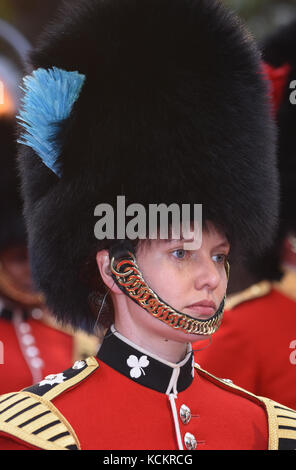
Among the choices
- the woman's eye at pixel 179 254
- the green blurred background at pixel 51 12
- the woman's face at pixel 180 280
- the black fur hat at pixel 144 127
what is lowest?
the woman's face at pixel 180 280

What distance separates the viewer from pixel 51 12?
8.32 m

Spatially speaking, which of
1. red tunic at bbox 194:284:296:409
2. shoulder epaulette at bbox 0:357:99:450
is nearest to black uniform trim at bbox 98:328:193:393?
shoulder epaulette at bbox 0:357:99:450

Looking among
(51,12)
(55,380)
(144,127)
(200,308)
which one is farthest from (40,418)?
(51,12)

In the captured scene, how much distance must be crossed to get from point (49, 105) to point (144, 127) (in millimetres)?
307

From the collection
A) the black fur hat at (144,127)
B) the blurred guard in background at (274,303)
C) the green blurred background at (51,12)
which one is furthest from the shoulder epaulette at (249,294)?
the green blurred background at (51,12)

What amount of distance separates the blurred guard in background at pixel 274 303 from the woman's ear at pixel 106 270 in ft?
3.87

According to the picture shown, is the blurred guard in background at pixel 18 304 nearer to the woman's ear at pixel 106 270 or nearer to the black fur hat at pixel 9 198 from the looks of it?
the black fur hat at pixel 9 198

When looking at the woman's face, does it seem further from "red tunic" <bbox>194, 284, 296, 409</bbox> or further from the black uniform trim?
"red tunic" <bbox>194, 284, 296, 409</bbox>

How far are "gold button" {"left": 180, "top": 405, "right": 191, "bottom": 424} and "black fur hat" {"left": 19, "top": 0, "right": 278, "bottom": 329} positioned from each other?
1.62ft

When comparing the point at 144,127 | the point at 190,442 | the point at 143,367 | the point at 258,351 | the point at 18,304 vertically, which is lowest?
the point at 190,442

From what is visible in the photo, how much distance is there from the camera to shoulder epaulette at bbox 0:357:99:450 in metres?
2.41

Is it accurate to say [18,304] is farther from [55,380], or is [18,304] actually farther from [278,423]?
[278,423]

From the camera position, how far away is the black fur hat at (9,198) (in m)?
5.05

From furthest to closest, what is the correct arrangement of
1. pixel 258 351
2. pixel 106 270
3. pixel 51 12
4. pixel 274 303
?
1. pixel 51 12
2. pixel 274 303
3. pixel 258 351
4. pixel 106 270
